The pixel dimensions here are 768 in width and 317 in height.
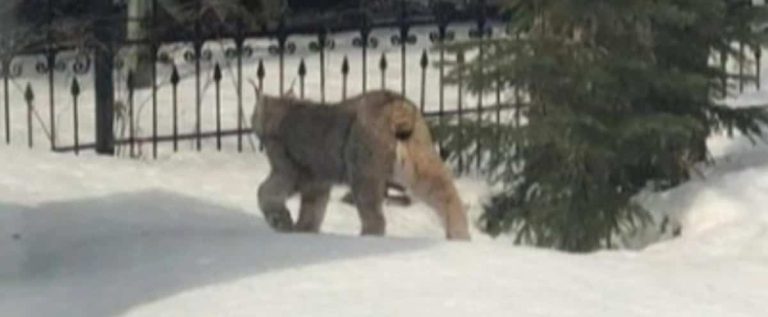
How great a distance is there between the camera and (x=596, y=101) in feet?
31.7

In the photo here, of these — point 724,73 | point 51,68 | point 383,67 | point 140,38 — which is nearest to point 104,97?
point 51,68

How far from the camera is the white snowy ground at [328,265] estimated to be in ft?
23.2

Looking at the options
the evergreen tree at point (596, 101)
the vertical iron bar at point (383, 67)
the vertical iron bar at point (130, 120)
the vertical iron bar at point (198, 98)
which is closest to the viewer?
the evergreen tree at point (596, 101)

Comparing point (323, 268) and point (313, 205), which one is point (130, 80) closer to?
point (313, 205)

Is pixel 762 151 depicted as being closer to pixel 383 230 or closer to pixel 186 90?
pixel 383 230

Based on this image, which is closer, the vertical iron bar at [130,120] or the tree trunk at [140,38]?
the vertical iron bar at [130,120]

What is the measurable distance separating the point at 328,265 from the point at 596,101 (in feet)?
7.83

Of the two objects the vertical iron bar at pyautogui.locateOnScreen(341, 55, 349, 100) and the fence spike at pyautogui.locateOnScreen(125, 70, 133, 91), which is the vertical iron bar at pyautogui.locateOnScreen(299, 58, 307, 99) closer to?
the vertical iron bar at pyautogui.locateOnScreen(341, 55, 349, 100)

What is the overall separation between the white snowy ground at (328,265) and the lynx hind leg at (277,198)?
19cm

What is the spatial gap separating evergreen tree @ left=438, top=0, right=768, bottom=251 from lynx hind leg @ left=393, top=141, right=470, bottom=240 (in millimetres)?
582

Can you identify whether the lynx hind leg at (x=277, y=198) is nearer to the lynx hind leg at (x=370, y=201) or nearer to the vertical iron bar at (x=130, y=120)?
the lynx hind leg at (x=370, y=201)

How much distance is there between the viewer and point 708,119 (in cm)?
1020

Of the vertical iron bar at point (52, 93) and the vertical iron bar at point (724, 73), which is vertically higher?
the vertical iron bar at point (724, 73)

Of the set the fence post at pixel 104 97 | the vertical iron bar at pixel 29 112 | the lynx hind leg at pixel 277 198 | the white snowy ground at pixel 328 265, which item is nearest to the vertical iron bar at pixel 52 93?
the vertical iron bar at pixel 29 112
